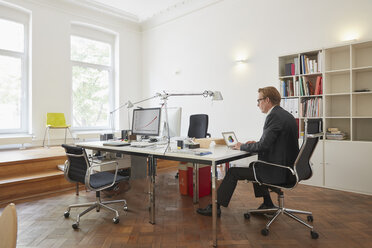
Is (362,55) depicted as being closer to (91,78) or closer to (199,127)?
(199,127)

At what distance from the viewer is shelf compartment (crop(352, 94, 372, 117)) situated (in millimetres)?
3787

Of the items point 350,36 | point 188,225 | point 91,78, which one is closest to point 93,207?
point 188,225

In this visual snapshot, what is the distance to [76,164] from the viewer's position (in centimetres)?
274

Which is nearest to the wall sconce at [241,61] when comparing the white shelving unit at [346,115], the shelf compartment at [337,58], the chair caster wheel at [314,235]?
the white shelving unit at [346,115]

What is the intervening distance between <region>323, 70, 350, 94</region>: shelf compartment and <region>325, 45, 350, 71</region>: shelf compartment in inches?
4.0

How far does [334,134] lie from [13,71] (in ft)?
21.6

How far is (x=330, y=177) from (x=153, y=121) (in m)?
2.71

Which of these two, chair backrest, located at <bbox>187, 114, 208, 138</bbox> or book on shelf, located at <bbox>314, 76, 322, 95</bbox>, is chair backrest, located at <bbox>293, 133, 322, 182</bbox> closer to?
book on shelf, located at <bbox>314, 76, 322, 95</bbox>

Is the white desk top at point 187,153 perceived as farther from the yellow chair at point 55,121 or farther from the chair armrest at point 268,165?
the yellow chair at point 55,121

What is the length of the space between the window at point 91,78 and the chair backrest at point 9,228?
21.0 ft

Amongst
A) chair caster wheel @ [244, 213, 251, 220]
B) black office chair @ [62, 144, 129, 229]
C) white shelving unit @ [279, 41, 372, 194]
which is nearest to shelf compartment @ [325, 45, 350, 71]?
white shelving unit @ [279, 41, 372, 194]

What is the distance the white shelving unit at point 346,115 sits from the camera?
3.60 meters

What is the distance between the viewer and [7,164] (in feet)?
12.7

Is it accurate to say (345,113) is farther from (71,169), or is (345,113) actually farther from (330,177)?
(71,169)
